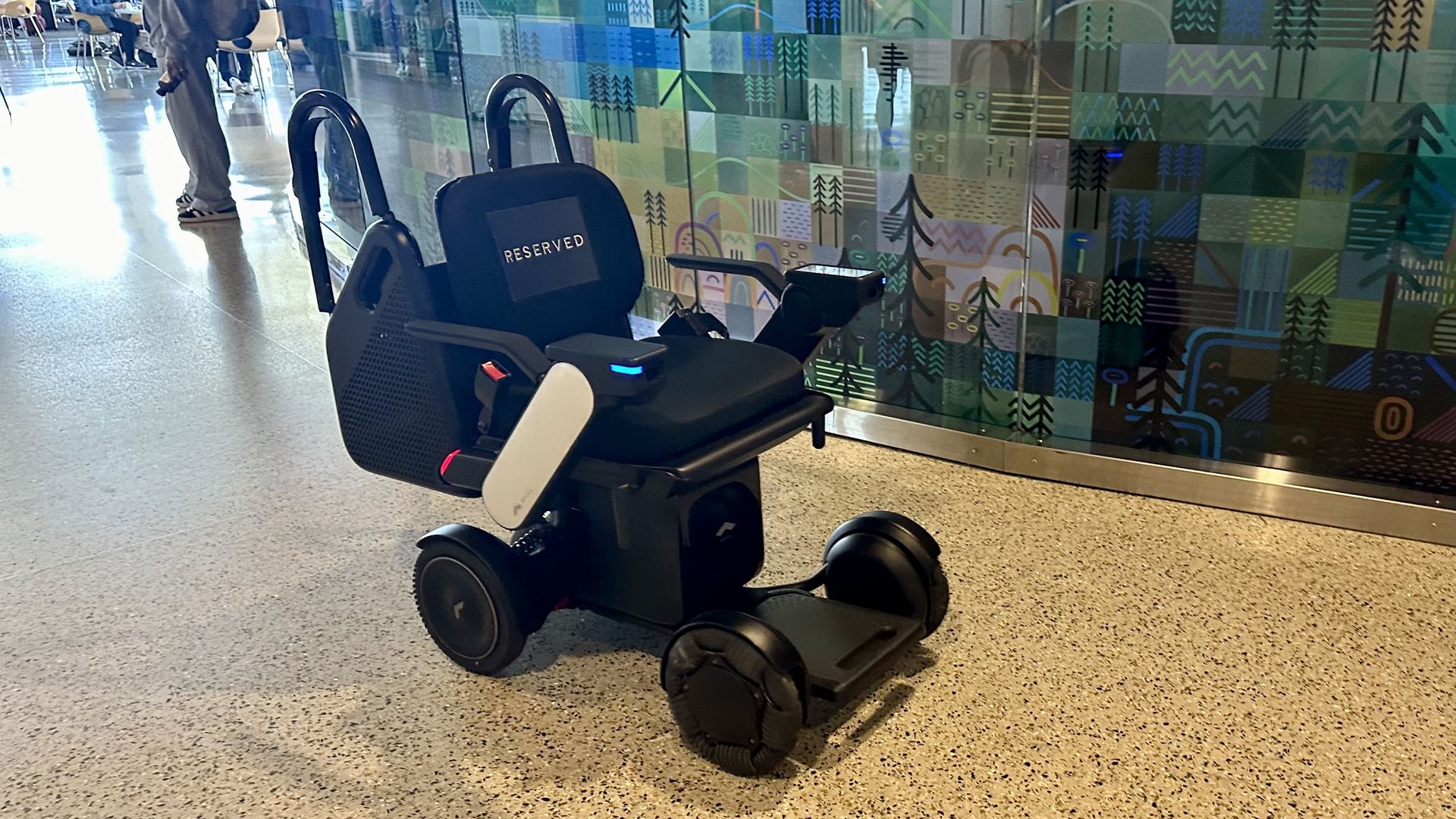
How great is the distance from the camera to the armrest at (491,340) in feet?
6.17

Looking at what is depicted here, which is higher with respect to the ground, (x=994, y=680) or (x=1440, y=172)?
(x=1440, y=172)

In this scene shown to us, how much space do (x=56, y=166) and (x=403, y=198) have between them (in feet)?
15.8

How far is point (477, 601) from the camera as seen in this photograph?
6.97 ft

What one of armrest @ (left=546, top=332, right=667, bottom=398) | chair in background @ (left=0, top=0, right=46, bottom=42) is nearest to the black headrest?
armrest @ (left=546, top=332, right=667, bottom=398)

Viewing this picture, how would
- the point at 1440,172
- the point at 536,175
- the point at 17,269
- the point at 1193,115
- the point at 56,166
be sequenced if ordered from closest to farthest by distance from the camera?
the point at 536,175 → the point at 1440,172 → the point at 1193,115 → the point at 17,269 → the point at 56,166

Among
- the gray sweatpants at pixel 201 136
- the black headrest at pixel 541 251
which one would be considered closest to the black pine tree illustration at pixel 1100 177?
the black headrest at pixel 541 251

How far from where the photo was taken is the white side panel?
1.78 metres

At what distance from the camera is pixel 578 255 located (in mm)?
2252

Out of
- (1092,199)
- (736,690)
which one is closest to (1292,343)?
(1092,199)

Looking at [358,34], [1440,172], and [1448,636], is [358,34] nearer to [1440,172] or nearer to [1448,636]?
[1440,172]

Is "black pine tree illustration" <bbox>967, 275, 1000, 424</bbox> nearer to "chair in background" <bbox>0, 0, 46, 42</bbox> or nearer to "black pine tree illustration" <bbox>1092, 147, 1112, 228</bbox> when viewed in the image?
"black pine tree illustration" <bbox>1092, 147, 1112, 228</bbox>

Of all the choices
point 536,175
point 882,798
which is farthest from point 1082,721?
point 536,175

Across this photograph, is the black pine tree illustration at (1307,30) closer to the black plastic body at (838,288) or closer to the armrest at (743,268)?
the black plastic body at (838,288)

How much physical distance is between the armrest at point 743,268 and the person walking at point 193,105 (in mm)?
4189
